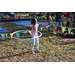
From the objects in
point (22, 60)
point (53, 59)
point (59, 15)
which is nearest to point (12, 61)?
point (22, 60)

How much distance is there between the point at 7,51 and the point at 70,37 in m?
4.71

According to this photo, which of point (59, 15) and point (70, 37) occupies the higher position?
point (59, 15)

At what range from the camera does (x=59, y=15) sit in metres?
8.70

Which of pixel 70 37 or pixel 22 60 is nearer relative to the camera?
pixel 22 60

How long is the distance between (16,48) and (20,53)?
2.34ft

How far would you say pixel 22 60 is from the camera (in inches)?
183

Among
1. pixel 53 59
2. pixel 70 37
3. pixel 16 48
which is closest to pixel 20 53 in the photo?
pixel 16 48

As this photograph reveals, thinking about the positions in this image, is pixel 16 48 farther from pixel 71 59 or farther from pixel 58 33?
pixel 58 33

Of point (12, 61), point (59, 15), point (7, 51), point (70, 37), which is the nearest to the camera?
point (12, 61)

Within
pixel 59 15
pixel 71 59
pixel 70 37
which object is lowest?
pixel 71 59

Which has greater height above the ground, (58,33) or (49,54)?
(58,33)

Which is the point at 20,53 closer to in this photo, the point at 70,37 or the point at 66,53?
the point at 66,53

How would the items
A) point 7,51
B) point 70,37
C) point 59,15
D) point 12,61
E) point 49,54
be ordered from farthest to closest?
point 59,15 < point 70,37 < point 7,51 < point 49,54 < point 12,61

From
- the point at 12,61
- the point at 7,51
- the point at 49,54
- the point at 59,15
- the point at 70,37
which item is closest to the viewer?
the point at 12,61
